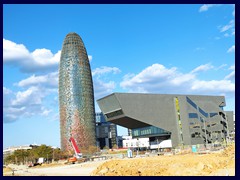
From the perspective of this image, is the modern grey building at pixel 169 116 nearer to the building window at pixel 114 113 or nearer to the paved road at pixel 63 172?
the building window at pixel 114 113

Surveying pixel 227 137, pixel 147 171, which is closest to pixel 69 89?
pixel 227 137

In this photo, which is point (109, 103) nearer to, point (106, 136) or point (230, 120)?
point (230, 120)

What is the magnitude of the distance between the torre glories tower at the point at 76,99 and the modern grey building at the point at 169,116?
49.0 feet

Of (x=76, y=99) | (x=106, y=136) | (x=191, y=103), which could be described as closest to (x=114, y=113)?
(x=191, y=103)

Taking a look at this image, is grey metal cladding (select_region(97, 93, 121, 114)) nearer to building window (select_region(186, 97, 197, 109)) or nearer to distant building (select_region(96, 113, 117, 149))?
building window (select_region(186, 97, 197, 109))

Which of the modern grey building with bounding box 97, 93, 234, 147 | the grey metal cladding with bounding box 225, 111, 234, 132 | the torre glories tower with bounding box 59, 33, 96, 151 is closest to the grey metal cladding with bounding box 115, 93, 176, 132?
the modern grey building with bounding box 97, 93, 234, 147

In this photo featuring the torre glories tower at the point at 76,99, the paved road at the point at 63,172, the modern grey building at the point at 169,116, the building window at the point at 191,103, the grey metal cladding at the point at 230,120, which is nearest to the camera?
the paved road at the point at 63,172

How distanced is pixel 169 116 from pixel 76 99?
2574 centimetres

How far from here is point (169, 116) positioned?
73.2 metres

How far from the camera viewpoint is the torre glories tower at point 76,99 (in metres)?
85.8

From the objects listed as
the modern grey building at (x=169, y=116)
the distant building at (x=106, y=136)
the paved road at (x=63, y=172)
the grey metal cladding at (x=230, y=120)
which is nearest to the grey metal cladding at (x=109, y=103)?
the modern grey building at (x=169, y=116)

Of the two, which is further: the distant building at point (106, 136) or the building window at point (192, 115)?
the distant building at point (106, 136)

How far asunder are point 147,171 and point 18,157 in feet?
181

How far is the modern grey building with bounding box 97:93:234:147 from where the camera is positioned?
227ft
